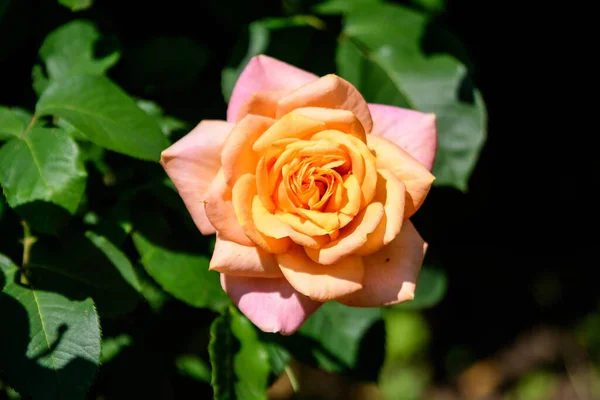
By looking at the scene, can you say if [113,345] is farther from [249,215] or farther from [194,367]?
[249,215]

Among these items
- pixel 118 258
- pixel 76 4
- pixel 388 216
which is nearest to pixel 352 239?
pixel 388 216

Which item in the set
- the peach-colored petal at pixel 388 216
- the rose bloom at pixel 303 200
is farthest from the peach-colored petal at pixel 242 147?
the peach-colored petal at pixel 388 216

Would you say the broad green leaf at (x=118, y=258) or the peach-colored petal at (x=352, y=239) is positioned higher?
the peach-colored petal at (x=352, y=239)

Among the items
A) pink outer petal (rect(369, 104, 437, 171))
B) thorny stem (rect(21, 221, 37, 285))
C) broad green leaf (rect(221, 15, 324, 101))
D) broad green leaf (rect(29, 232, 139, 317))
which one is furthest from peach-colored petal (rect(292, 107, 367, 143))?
thorny stem (rect(21, 221, 37, 285))

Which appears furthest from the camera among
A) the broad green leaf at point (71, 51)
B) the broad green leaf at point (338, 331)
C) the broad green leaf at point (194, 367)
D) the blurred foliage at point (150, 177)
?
the broad green leaf at point (194, 367)

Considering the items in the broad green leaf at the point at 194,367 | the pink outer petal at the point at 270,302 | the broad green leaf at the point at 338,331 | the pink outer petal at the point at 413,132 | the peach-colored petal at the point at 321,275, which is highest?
the pink outer petal at the point at 413,132

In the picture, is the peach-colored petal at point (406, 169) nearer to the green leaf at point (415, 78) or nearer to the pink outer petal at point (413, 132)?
the pink outer petal at point (413, 132)


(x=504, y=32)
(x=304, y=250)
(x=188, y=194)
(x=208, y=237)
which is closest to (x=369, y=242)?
(x=304, y=250)

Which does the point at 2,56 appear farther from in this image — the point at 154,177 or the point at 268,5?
the point at 268,5
